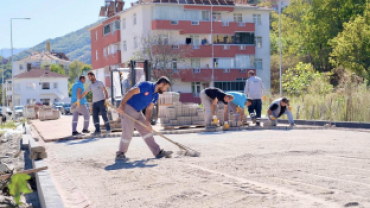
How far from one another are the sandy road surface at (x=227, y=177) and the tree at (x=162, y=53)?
41.7 m

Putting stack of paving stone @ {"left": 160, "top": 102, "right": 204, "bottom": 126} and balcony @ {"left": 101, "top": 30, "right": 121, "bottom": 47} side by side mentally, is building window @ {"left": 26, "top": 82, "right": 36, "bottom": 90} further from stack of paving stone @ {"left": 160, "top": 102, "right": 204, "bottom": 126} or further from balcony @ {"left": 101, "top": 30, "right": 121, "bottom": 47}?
stack of paving stone @ {"left": 160, "top": 102, "right": 204, "bottom": 126}

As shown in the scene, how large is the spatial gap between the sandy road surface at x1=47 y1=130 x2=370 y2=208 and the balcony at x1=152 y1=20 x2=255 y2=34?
147 feet

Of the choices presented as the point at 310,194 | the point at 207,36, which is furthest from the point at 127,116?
the point at 207,36

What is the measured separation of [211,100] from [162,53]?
36711mm

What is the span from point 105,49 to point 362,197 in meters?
63.5

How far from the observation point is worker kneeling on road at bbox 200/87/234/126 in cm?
1580

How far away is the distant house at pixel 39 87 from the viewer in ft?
319

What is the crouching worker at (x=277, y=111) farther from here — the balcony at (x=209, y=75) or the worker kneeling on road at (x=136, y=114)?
the balcony at (x=209, y=75)

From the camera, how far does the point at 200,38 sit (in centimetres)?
5859

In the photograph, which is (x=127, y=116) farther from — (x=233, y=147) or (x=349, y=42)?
(x=349, y=42)

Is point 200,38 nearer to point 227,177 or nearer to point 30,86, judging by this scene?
point 30,86

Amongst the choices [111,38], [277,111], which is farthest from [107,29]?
[277,111]

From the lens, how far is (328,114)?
2008 cm

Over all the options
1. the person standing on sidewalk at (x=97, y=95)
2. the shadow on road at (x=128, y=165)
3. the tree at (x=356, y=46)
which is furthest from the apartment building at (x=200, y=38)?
Answer: the shadow on road at (x=128, y=165)
